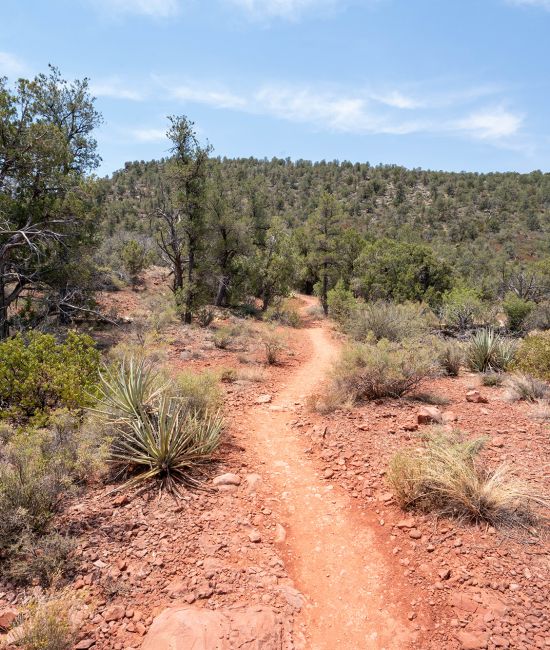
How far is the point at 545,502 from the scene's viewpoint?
422cm

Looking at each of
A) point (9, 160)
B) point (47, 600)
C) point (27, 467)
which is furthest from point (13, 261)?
point (47, 600)

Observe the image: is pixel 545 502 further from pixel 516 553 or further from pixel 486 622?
pixel 486 622

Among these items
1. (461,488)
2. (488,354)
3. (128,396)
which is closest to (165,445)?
(128,396)

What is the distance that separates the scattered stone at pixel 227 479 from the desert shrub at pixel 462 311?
43.8 feet

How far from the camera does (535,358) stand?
8469mm

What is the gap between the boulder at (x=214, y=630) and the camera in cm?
298

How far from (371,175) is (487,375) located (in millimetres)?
63678

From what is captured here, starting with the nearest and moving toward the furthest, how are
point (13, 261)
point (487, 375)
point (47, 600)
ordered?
1. point (47, 600)
2. point (487, 375)
3. point (13, 261)

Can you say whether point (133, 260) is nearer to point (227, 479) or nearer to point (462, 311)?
point (462, 311)

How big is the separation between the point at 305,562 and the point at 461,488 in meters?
1.77

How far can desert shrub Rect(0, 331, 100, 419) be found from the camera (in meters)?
5.87

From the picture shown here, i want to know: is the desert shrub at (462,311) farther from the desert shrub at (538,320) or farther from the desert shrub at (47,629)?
the desert shrub at (47,629)

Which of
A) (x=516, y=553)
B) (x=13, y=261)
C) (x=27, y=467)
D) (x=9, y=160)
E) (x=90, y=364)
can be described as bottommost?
(x=516, y=553)

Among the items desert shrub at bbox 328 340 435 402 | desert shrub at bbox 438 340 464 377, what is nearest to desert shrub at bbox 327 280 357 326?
desert shrub at bbox 438 340 464 377
